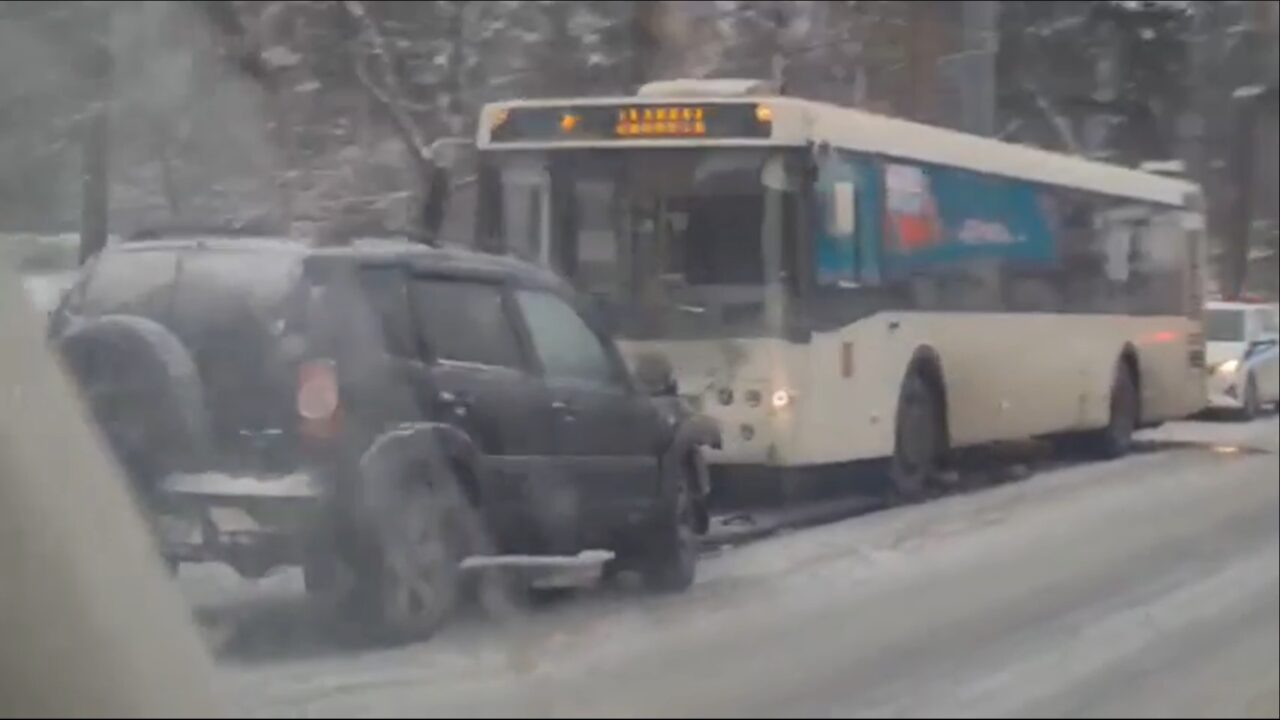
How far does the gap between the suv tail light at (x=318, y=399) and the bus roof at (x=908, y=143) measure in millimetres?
4194

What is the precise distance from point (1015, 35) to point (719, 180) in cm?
613

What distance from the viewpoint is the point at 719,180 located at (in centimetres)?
1161

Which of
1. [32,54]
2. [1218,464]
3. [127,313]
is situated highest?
[32,54]

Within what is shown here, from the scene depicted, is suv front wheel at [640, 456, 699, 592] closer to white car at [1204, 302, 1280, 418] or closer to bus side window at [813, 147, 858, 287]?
bus side window at [813, 147, 858, 287]

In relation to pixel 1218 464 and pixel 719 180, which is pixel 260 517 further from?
pixel 1218 464

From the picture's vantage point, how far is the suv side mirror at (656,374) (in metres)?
10.1

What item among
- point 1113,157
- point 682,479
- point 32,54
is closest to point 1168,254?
point 1113,157

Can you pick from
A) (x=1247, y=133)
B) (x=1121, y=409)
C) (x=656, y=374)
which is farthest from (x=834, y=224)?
(x=1121, y=409)

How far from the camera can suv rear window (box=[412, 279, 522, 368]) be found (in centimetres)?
845

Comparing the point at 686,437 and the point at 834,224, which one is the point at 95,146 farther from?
the point at 834,224

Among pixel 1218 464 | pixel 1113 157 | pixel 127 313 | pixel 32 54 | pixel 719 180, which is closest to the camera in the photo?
pixel 127 313

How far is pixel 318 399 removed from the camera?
765 cm

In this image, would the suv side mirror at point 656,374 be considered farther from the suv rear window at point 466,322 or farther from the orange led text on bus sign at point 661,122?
the orange led text on bus sign at point 661,122

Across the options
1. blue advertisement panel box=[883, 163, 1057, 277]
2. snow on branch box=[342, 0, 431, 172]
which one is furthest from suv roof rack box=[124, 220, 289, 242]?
blue advertisement panel box=[883, 163, 1057, 277]
